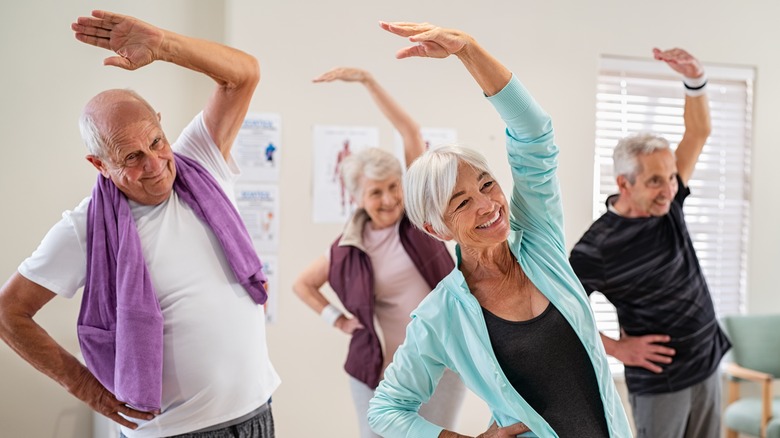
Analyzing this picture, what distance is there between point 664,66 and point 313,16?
212 cm

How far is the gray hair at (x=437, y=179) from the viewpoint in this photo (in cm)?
163

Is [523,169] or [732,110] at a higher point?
Answer: [732,110]

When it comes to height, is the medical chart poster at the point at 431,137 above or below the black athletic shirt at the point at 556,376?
above

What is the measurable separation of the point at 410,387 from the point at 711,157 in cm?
353

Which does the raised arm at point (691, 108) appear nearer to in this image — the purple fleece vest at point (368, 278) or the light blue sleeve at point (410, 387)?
the purple fleece vest at point (368, 278)

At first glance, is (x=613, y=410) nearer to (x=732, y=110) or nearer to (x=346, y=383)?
(x=346, y=383)

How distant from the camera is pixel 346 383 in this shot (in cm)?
387

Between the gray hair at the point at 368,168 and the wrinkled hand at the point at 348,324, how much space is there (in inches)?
19.7

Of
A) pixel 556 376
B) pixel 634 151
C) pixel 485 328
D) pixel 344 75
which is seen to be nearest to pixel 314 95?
pixel 344 75

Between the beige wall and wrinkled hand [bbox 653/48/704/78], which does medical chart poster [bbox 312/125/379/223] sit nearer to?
the beige wall

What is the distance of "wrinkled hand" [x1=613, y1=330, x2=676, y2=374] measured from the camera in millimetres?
2721

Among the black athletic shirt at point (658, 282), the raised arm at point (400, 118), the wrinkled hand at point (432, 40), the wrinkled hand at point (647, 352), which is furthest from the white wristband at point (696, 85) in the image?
the wrinkled hand at point (432, 40)

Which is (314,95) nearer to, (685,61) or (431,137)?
(431,137)

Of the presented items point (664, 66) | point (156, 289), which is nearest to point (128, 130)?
point (156, 289)
